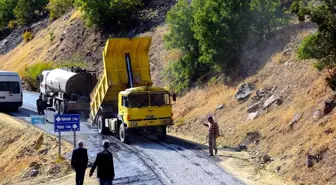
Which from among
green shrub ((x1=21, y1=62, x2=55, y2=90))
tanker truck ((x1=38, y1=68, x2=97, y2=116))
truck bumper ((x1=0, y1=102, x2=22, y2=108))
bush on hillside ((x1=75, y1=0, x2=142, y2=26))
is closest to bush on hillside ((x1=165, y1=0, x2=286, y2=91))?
tanker truck ((x1=38, y1=68, x2=97, y2=116))

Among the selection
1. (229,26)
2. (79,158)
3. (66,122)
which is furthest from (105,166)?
(229,26)

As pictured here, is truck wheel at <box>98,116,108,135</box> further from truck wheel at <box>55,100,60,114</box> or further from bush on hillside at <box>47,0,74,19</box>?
bush on hillside at <box>47,0,74,19</box>

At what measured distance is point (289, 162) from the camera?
19031 millimetres

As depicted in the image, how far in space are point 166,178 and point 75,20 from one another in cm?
5002

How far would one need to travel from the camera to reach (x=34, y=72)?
55406 mm

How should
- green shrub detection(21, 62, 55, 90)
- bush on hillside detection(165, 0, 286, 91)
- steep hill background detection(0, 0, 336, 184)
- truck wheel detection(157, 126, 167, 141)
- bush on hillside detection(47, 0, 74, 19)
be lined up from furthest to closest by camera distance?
bush on hillside detection(47, 0, 74, 19) < green shrub detection(21, 62, 55, 90) < bush on hillside detection(165, 0, 286, 91) < truck wheel detection(157, 126, 167, 141) < steep hill background detection(0, 0, 336, 184)

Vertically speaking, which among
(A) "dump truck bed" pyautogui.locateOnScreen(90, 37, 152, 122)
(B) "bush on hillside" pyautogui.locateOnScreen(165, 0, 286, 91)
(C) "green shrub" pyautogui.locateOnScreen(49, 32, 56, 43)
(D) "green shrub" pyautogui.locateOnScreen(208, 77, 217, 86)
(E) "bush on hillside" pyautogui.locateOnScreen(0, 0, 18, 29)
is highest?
(E) "bush on hillside" pyautogui.locateOnScreen(0, 0, 18, 29)

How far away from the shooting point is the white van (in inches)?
1486

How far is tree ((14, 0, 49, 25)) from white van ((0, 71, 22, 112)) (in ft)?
153

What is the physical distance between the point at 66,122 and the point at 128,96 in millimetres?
4050

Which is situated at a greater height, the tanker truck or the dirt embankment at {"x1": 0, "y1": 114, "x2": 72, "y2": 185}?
the tanker truck

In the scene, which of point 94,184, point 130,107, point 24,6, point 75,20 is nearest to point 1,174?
point 130,107

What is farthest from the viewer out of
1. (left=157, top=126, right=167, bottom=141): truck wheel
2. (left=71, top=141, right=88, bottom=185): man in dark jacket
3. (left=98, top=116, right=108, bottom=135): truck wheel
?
(left=98, top=116, right=108, bottom=135): truck wheel

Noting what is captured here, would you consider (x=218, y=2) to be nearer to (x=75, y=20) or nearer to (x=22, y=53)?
(x=75, y=20)
